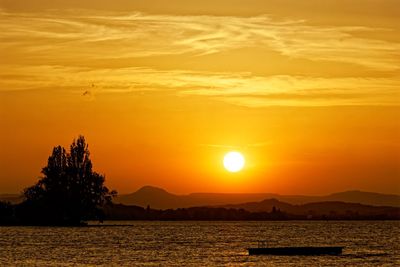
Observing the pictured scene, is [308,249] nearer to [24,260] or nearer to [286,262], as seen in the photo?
[286,262]

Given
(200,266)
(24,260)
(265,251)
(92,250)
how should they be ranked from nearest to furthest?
(200,266) < (24,260) < (265,251) < (92,250)

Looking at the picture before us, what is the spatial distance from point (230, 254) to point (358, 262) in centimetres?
2332

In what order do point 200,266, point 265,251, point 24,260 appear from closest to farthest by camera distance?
point 200,266, point 24,260, point 265,251

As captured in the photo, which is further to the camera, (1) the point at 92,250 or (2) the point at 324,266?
(1) the point at 92,250

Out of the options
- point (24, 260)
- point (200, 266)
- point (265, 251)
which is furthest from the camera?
point (265, 251)

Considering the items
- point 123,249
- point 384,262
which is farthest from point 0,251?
point 384,262

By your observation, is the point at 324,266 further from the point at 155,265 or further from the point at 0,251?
Answer: the point at 0,251

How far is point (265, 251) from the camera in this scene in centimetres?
13350

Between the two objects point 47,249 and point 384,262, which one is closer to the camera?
point 384,262

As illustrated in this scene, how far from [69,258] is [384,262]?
40.9m

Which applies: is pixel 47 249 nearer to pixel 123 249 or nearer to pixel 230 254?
pixel 123 249

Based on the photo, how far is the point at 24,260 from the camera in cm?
12044

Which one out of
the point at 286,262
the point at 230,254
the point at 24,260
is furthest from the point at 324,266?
the point at 24,260

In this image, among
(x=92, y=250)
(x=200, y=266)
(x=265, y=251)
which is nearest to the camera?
(x=200, y=266)
